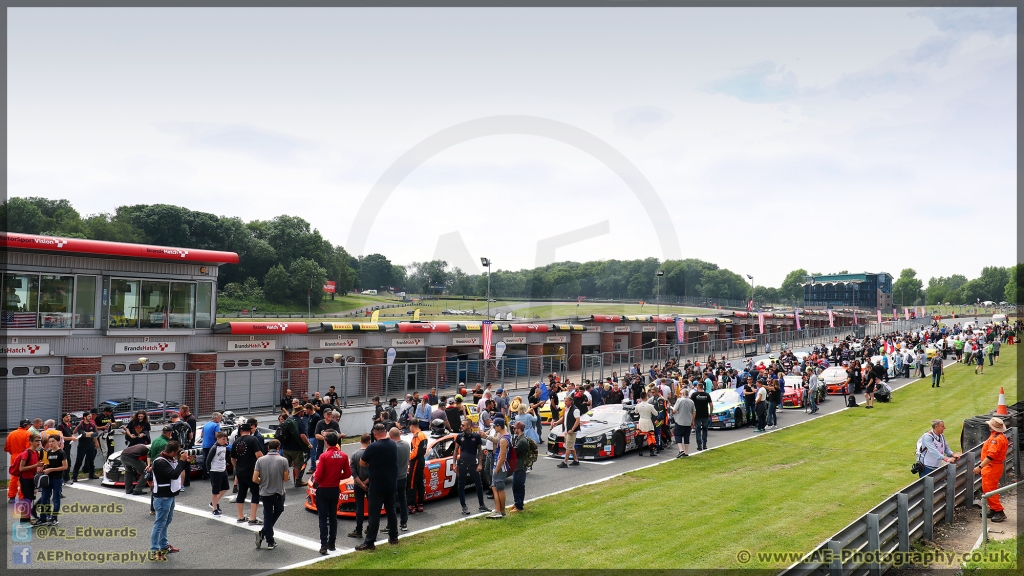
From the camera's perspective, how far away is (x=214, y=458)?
1145 centimetres

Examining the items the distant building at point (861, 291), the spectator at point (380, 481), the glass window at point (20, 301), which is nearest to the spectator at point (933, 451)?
the spectator at point (380, 481)

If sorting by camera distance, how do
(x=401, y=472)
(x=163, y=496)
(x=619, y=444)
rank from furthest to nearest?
(x=619, y=444) → (x=401, y=472) → (x=163, y=496)

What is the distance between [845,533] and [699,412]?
1042 centimetres

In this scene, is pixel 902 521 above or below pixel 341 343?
below

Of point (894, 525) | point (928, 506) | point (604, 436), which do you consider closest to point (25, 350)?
point (604, 436)

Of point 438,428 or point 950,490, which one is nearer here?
point 950,490

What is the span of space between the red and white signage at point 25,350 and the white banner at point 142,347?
2.10m

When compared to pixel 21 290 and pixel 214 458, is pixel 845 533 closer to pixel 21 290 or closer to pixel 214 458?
pixel 214 458

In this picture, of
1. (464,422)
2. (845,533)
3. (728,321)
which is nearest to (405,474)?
(464,422)

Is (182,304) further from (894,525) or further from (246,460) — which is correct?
(894,525)

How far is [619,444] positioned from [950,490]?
26.5 feet

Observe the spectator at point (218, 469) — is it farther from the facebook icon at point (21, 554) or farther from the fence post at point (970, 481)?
the fence post at point (970, 481)

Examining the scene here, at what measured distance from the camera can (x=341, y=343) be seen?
2922cm

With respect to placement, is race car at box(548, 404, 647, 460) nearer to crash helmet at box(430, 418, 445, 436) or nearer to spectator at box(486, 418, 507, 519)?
crash helmet at box(430, 418, 445, 436)
